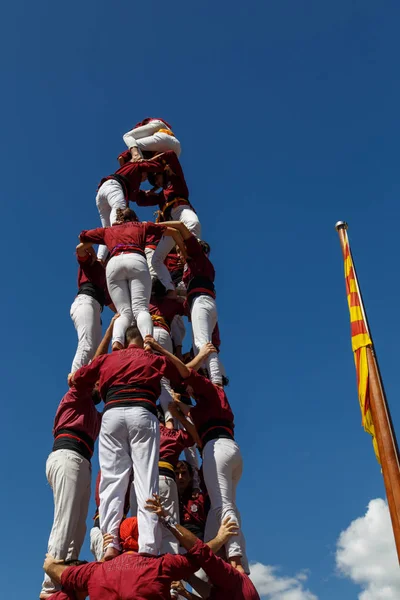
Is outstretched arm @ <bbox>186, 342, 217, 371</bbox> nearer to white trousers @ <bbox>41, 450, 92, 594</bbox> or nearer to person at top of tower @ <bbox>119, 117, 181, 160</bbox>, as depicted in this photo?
white trousers @ <bbox>41, 450, 92, 594</bbox>

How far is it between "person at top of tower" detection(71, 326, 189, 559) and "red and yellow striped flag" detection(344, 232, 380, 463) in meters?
2.36

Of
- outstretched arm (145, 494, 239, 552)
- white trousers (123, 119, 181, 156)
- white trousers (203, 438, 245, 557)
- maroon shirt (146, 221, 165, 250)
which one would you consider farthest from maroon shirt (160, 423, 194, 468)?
white trousers (123, 119, 181, 156)

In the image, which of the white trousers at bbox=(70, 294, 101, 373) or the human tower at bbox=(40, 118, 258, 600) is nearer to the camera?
the human tower at bbox=(40, 118, 258, 600)

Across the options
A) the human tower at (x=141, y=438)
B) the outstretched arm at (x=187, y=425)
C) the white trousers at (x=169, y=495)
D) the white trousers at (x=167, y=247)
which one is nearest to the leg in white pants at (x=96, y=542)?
the human tower at (x=141, y=438)

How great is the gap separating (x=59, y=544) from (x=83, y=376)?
2008mm

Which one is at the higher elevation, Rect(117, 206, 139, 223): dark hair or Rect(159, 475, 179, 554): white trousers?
Rect(117, 206, 139, 223): dark hair

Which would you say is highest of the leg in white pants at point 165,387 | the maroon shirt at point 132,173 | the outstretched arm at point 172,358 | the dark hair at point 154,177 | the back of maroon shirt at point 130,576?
the dark hair at point 154,177

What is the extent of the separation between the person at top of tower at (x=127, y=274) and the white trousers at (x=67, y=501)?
1.73m

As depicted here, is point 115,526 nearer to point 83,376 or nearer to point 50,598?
point 50,598

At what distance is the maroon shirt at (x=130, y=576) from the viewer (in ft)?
20.2

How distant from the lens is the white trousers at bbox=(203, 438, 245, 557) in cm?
859

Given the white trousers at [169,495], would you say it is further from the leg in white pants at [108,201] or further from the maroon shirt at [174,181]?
the maroon shirt at [174,181]

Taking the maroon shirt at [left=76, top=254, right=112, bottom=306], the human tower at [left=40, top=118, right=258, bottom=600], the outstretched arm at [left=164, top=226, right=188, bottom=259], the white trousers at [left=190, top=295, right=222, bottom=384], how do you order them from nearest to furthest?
the human tower at [left=40, top=118, right=258, bottom=600] < the white trousers at [left=190, top=295, right=222, bottom=384] < the maroon shirt at [left=76, top=254, right=112, bottom=306] < the outstretched arm at [left=164, top=226, right=188, bottom=259]

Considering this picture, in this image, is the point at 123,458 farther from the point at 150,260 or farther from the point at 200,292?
the point at 150,260
